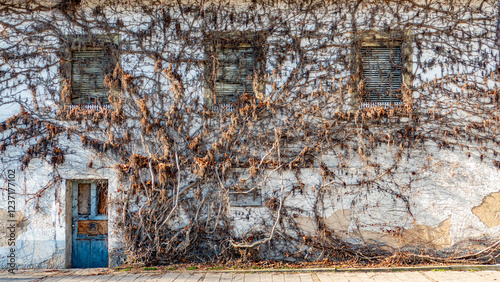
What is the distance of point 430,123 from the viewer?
6.48 meters

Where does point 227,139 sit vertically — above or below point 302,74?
below

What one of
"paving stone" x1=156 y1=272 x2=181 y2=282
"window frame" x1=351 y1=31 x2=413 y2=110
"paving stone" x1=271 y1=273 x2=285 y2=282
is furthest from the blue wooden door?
"window frame" x1=351 y1=31 x2=413 y2=110

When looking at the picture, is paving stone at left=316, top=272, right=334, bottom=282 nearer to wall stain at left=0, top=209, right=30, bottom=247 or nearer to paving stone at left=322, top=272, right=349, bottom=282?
paving stone at left=322, top=272, right=349, bottom=282

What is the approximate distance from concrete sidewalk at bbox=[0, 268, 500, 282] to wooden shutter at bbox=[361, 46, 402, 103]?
10.2 feet

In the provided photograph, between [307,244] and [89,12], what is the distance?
602cm

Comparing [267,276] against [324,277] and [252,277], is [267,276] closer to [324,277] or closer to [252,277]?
[252,277]

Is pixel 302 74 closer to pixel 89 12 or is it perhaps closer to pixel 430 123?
pixel 430 123

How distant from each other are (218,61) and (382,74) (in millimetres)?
3161

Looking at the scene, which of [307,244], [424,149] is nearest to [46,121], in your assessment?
[307,244]

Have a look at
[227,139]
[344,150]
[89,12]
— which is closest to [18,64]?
[89,12]

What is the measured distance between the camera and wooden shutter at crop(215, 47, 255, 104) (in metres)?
6.69

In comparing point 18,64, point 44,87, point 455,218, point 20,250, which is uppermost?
point 18,64

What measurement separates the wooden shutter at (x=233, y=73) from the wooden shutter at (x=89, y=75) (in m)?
2.13

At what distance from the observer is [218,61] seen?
21.9 feet
